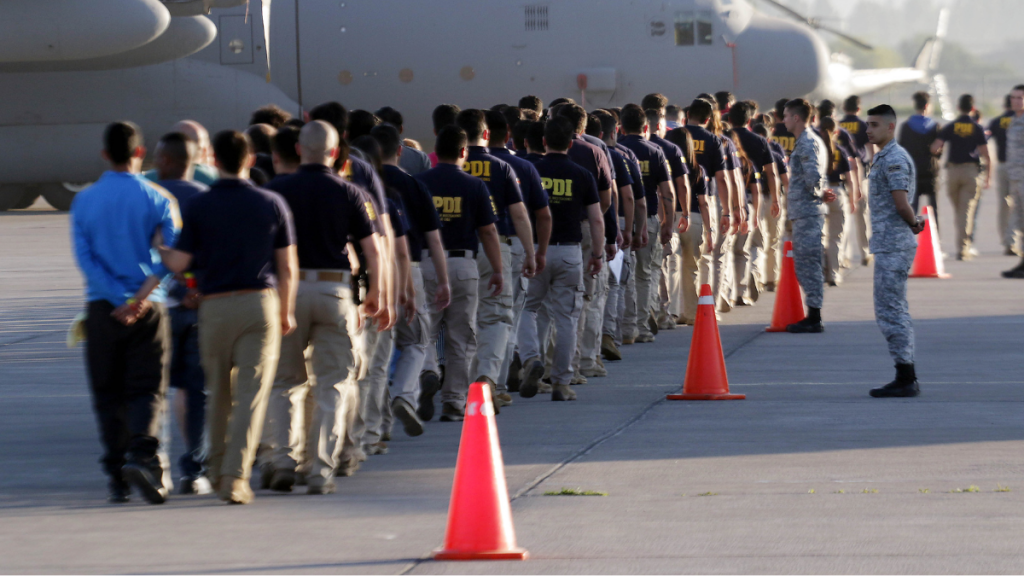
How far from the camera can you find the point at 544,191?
875 centimetres

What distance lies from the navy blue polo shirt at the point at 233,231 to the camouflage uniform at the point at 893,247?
177 inches

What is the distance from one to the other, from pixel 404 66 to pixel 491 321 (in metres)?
16.5

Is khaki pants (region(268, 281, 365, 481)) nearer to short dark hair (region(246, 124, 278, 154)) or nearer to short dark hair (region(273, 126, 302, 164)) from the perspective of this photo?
short dark hair (region(273, 126, 302, 164))

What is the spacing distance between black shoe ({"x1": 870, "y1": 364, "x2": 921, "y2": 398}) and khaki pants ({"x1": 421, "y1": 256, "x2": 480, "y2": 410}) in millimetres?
2736

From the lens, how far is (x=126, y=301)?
6.16 m

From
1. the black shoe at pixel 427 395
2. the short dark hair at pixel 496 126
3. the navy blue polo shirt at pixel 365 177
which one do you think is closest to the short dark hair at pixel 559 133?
the short dark hair at pixel 496 126

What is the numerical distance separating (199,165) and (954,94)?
170605mm

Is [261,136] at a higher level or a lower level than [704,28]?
lower

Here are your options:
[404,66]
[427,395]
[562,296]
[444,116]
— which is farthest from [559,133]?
[404,66]

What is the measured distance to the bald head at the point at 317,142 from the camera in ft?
20.9

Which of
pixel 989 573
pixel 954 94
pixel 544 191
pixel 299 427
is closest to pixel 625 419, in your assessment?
pixel 544 191

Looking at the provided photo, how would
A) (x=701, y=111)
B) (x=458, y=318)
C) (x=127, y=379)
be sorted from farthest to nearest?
(x=701, y=111) < (x=458, y=318) < (x=127, y=379)

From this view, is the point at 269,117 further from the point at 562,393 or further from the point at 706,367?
the point at 706,367

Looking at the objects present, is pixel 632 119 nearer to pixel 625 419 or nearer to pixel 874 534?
pixel 625 419
